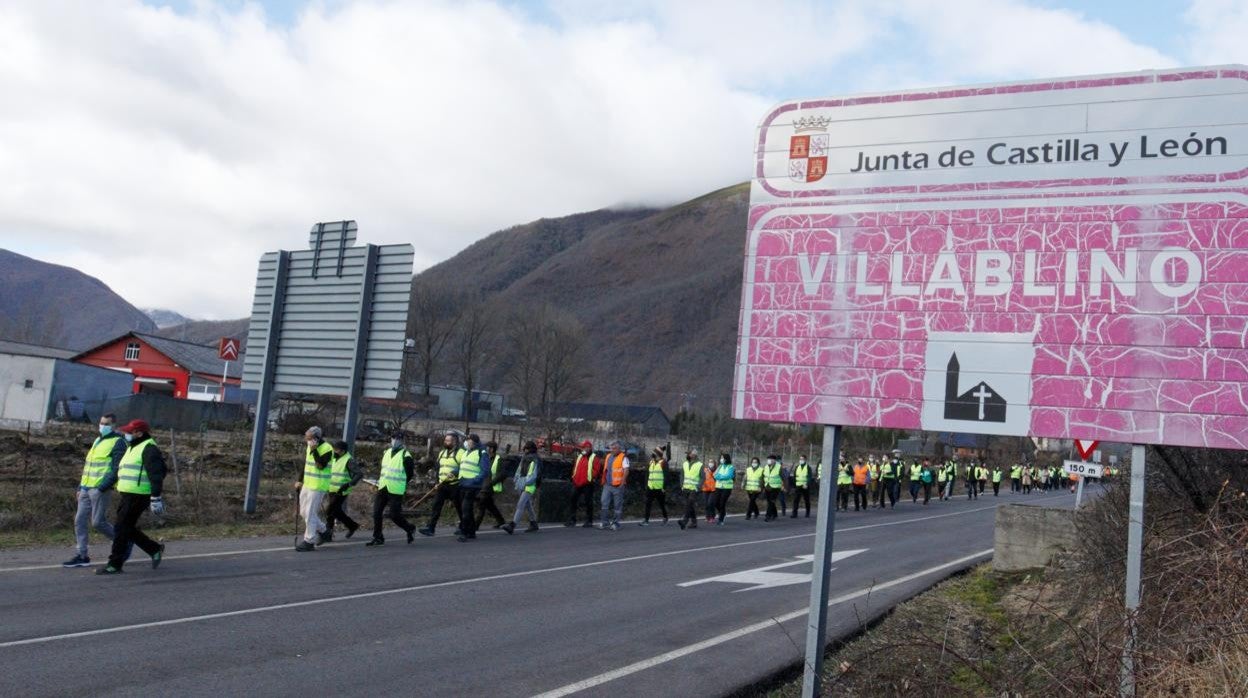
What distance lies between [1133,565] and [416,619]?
679 cm

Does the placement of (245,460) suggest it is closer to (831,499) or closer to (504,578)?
(504,578)

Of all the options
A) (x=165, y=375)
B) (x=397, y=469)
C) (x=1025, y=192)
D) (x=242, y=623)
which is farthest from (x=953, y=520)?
(x=165, y=375)

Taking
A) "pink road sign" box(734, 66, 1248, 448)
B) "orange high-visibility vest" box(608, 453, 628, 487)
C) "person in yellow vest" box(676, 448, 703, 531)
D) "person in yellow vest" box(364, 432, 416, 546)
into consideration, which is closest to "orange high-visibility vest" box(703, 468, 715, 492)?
"person in yellow vest" box(676, 448, 703, 531)

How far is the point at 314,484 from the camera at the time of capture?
14.8 m

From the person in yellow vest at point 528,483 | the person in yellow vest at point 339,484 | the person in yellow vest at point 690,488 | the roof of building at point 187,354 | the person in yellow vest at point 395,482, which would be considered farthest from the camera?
the roof of building at point 187,354

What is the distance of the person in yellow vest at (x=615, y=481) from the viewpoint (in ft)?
70.6

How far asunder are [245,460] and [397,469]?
51.1 ft

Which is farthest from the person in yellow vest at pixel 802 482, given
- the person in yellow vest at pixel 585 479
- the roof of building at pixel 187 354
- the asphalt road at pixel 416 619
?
the roof of building at pixel 187 354

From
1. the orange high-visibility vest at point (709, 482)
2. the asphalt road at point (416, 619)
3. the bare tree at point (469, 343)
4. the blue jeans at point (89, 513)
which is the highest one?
Result: the bare tree at point (469, 343)

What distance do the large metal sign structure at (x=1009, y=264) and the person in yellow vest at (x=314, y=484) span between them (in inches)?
405

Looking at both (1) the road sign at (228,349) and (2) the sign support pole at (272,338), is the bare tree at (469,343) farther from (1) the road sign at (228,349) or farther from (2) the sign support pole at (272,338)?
(2) the sign support pole at (272,338)

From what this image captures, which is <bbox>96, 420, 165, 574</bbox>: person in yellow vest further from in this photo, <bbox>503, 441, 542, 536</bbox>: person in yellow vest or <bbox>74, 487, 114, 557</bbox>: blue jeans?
<bbox>503, 441, 542, 536</bbox>: person in yellow vest

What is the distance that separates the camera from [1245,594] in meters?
5.55

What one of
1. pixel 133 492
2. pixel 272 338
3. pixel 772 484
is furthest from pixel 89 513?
pixel 772 484
